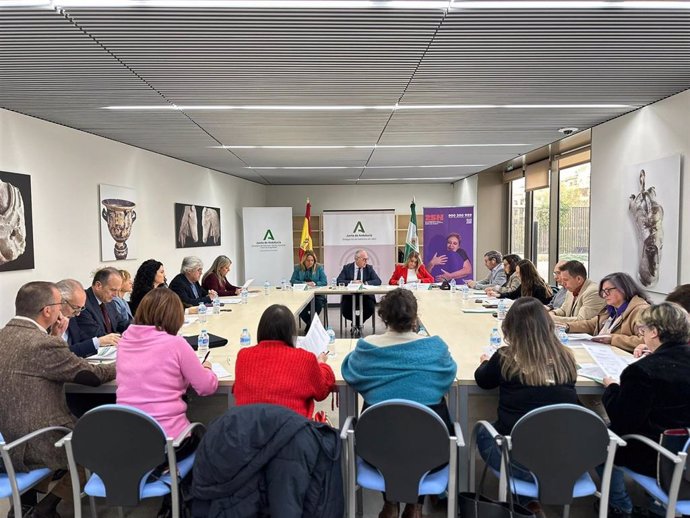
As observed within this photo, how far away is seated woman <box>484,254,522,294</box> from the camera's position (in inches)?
227

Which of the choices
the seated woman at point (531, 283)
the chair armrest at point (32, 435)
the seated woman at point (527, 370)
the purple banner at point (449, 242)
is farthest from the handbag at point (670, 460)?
the purple banner at point (449, 242)

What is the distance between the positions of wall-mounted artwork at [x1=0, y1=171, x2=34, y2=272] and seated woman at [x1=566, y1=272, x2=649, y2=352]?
14.5 feet

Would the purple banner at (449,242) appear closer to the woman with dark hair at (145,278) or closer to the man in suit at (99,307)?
the woman with dark hair at (145,278)

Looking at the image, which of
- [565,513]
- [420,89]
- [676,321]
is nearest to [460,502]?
[565,513]

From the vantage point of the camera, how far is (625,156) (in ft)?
15.1

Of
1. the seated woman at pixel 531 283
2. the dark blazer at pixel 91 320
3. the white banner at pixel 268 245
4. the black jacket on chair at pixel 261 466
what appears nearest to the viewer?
the black jacket on chair at pixel 261 466

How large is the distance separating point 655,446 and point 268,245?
27.9ft

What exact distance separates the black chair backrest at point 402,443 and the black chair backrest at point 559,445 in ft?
1.04

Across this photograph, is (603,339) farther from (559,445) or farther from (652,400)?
(559,445)

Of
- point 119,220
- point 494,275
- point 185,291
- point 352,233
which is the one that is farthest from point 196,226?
point 494,275

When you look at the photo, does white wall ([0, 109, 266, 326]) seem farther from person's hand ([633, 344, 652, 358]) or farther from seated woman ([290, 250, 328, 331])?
person's hand ([633, 344, 652, 358])

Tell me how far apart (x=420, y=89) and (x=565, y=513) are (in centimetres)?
276

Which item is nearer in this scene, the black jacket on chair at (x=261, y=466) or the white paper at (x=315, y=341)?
the black jacket on chair at (x=261, y=466)

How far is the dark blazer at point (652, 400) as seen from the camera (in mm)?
2053
